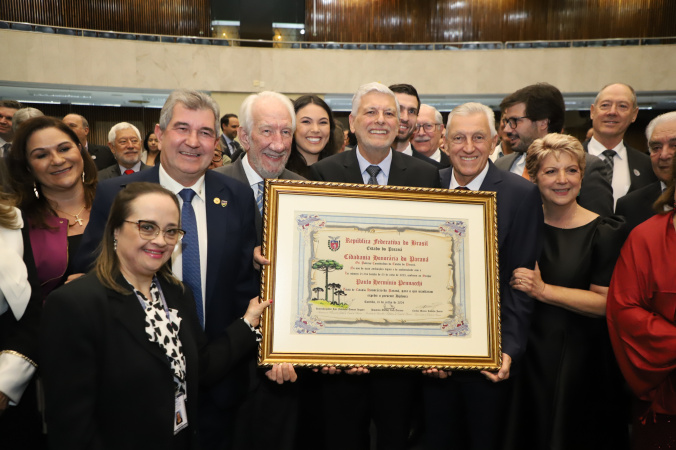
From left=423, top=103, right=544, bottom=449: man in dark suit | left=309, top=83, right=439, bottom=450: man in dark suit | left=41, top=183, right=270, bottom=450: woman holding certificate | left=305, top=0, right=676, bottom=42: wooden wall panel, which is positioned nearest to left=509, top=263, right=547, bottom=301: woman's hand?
left=423, top=103, right=544, bottom=449: man in dark suit

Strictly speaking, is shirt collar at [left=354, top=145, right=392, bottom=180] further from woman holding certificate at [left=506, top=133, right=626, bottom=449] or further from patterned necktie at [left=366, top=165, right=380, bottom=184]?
woman holding certificate at [left=506, top=133, right=626, bottom=449]

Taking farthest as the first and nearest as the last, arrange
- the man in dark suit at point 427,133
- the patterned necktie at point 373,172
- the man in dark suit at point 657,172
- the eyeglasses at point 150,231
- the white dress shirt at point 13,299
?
the man in dark suit at point 427,133, the man in dark suit at point 657,172, the patterned necktie at point 373,172, the white dress shirt at point 13,299, the eyeglasses at point 150,231

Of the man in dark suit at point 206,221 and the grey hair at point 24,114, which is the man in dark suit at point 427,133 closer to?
the man in dark suit at point 206,221

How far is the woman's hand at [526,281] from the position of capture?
8.39 ft

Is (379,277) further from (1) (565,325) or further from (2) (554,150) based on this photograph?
(2) (554,150)

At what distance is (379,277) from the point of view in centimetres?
244

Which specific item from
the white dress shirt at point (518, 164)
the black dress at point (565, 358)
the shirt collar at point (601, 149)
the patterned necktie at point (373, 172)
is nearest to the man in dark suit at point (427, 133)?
the white dress shirt at point (518, 164)

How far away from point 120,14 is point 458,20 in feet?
30.7

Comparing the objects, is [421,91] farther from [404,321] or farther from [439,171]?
[404,321]

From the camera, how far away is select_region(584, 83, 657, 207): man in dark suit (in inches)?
169

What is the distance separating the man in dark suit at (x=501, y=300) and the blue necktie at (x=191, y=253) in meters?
1.05

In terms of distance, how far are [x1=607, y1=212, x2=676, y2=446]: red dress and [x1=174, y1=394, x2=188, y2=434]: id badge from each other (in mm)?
1913

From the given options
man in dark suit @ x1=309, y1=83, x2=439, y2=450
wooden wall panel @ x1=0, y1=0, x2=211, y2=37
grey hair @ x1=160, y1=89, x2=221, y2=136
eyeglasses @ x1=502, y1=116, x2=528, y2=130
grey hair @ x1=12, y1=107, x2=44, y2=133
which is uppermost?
wooden wall panel @ x1=0, y1=0, x2=211, y2=37

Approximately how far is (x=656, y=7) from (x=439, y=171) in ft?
50.7
